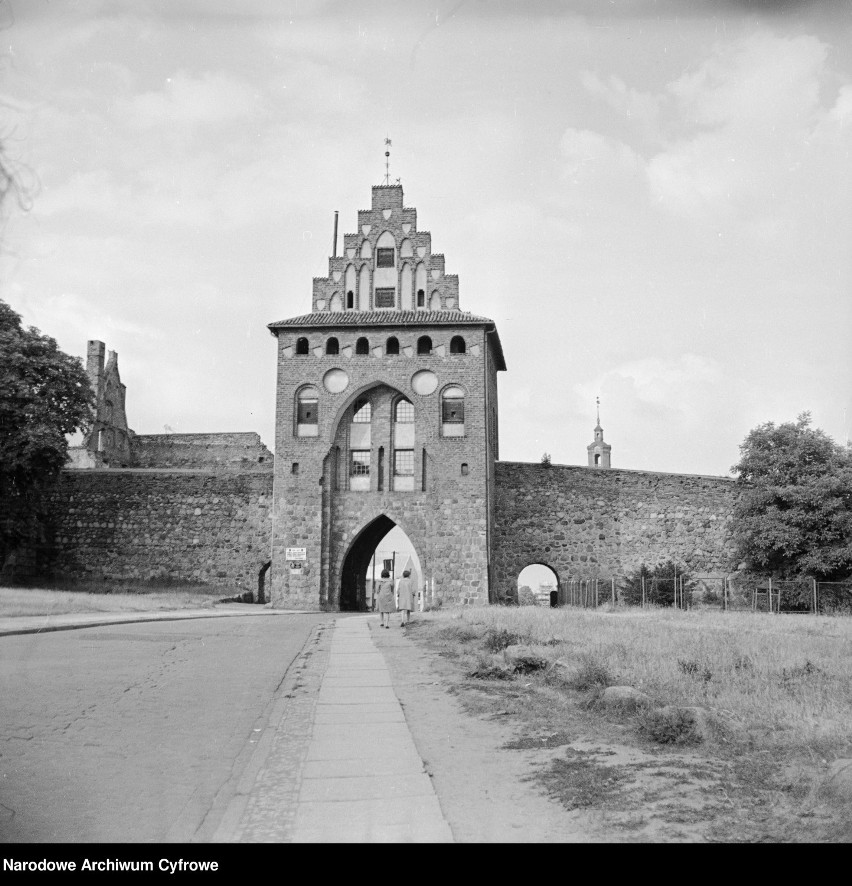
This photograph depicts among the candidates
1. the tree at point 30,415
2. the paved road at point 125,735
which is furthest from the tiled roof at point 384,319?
the paved road at point 125,735

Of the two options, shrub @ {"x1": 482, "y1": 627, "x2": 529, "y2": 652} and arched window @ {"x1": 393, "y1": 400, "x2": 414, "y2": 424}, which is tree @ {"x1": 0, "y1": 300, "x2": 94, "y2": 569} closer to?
arched window @ {"x1": 393, "y1": 400, "x2": 414, "y2": 424}

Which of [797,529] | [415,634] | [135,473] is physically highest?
[135,473]

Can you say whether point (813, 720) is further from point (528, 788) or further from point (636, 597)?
point (636, 597)

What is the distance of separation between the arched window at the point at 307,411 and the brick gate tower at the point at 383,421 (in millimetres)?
42

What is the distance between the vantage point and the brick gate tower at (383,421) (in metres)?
35.9

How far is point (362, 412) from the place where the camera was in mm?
38094

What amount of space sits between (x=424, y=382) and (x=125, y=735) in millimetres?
29731

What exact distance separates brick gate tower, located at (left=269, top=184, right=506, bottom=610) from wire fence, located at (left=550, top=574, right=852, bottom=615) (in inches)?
186

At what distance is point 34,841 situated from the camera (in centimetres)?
479

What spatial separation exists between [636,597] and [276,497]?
1491 centimetres

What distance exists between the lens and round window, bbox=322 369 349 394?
37.3m

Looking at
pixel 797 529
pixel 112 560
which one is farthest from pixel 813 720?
pixel 112 560

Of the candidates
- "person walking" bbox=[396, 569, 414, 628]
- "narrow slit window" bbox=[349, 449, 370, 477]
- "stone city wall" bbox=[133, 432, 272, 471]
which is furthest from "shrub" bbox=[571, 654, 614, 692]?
"stone city wall" bbox=[133, 432, 272, 471]
